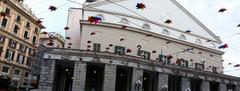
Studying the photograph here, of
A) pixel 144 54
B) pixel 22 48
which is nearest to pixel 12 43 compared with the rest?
pixel 22 48

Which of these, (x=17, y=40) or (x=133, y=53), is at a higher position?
(x=17, y=40)

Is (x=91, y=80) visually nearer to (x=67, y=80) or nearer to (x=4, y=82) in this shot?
(x=67, y=80)

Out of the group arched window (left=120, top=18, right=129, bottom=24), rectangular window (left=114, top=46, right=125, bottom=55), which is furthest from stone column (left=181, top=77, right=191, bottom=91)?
arched window (left=120, top=18, right=129, bottom=24)

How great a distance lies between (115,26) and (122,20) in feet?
5.44

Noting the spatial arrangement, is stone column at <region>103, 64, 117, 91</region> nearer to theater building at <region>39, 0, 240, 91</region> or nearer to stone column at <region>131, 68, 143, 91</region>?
theater building at <region>39, 0, 240, 91</region>

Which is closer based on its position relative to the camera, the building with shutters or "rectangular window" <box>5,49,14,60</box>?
the building with shutters

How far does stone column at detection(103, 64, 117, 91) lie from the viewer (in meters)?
29.8

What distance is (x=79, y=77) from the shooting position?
29.6m

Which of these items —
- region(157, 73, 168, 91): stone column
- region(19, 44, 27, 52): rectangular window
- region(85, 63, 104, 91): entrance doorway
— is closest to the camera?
region(157, 73, 168, 91): stone column

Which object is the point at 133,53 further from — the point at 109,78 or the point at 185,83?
the point at 109,78

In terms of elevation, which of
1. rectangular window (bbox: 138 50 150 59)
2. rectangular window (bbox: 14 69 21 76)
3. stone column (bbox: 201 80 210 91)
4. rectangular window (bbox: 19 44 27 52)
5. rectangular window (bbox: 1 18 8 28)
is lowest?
stone column (bbox: 201 80 210 91)

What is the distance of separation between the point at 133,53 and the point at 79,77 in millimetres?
9865

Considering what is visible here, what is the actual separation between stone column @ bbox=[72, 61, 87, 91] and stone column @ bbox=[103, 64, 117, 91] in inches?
82.6

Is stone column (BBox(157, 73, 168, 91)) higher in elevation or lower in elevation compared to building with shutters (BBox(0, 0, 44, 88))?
lower
